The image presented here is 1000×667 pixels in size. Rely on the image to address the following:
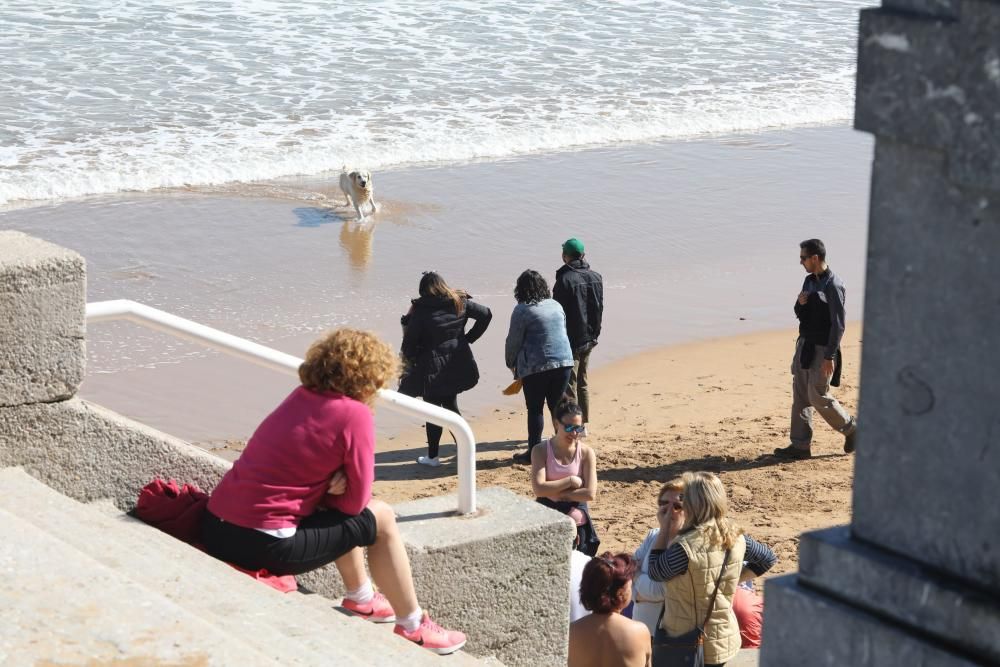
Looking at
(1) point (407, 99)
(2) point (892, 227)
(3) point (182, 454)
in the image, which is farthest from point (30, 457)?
(1) point (407, 99)

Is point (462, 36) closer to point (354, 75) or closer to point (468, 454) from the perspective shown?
point (354, 75)

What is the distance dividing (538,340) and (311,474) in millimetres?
4424

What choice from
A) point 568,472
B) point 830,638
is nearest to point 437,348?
point 568,472

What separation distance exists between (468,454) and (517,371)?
3.82 metres

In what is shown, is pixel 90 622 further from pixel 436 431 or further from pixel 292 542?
pixel 436 431

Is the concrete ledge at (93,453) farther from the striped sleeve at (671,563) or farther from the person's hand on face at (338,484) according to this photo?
the striped sleeve at (671,563)

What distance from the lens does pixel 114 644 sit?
8.56ft

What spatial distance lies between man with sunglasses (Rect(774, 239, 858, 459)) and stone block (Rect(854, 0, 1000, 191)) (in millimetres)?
6476

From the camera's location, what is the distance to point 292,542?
4176 millimetres

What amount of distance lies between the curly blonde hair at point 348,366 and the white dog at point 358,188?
33.2 feet

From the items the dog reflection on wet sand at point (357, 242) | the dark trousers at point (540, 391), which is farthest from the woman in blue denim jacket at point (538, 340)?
the dog reflection on wet sand at point (357, 242)

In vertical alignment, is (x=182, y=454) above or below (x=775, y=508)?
above

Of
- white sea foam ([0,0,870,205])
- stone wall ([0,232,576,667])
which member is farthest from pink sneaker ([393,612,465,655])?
white sea foam ([0,0,870,205])

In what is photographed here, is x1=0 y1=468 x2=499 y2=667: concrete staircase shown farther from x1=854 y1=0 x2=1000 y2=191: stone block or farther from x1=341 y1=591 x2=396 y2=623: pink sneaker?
x1=854 y1=0 x2=1000 y2=191: stone block
